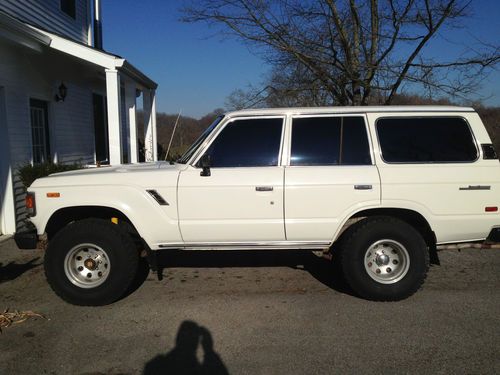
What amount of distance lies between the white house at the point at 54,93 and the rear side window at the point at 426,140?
5677 mm

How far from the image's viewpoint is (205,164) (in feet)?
14.9

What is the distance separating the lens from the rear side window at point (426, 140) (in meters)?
4.73

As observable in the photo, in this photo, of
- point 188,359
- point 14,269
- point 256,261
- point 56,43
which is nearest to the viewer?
point 188,359

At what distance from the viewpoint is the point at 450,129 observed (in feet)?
15.7

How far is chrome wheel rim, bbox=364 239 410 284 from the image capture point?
15.4 feet

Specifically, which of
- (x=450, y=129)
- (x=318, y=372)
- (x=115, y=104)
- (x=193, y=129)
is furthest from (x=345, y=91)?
(x=193, y=129)

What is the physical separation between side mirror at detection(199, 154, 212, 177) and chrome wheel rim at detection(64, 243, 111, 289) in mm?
1307

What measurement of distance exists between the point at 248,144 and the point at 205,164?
54 cm

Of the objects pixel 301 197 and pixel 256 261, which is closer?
pixel 301 197

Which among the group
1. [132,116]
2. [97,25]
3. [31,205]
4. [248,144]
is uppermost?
[97,25]

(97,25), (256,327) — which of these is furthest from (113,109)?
(97,25)

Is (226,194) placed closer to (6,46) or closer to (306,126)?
(306,126)

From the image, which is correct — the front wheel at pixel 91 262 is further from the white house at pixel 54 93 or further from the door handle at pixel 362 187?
the white house at pixel 54 93

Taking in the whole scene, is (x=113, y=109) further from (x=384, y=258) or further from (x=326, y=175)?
(x=384, y=258)
